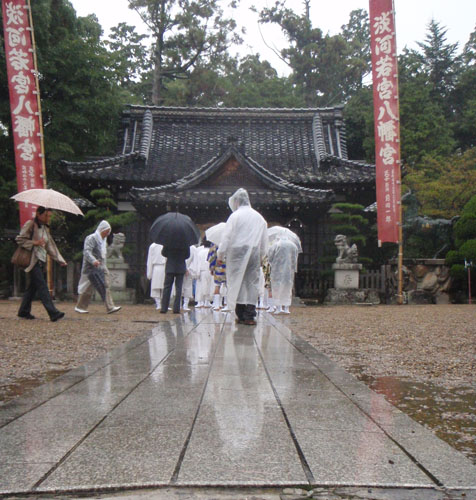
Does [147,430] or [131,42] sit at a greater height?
[131,42]

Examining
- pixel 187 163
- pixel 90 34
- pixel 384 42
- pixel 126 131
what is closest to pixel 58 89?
pixel 126 131

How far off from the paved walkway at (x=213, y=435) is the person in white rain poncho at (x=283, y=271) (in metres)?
7.30

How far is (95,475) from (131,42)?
3378 cm

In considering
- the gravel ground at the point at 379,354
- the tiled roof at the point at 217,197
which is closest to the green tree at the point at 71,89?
the tiled roof at the point at 217,197

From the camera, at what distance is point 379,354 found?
5230 mm

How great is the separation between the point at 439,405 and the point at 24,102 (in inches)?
545

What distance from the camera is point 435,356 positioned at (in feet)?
16.9

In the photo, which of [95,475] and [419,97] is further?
[419,97]

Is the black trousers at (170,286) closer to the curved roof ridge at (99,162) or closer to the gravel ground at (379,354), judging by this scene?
the gravel ground at (379,354)

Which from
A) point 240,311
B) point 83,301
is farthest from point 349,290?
point 240,311

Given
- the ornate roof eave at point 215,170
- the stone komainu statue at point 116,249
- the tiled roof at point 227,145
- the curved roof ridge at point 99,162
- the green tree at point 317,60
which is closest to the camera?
the stone komainu statue at point 116,249

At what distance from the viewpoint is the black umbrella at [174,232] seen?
10.2 meters

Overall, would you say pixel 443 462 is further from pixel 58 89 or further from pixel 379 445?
pixel 58 89

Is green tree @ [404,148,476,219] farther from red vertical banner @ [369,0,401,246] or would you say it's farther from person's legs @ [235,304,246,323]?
person's legs @ [235,304,246,323]
